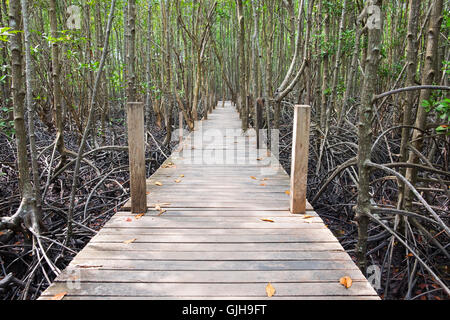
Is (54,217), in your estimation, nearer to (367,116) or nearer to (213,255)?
(213,255)

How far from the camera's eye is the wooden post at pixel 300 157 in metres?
2.41

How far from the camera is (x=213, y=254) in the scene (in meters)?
1.94

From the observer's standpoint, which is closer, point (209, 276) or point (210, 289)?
point (210, 289)

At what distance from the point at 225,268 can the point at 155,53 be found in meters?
8.48

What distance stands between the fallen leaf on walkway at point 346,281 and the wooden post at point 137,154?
5.15ft

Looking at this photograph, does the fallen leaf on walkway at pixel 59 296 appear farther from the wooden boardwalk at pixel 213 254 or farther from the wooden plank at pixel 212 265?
the wooden plank at pixel 212 265

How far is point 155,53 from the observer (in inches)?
362

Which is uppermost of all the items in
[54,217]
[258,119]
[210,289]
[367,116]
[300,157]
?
[367,116]

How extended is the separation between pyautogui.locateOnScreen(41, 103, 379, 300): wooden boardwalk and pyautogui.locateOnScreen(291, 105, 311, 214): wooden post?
0.39 ft

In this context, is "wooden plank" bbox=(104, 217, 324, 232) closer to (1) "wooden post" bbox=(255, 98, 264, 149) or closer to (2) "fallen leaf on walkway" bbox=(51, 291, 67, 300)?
(2) "fallen leaf on walkway" bbox=(51, 291, 67, 300)

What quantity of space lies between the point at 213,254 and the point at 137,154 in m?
0.99

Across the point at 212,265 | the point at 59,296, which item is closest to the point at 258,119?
the point at 212,265
